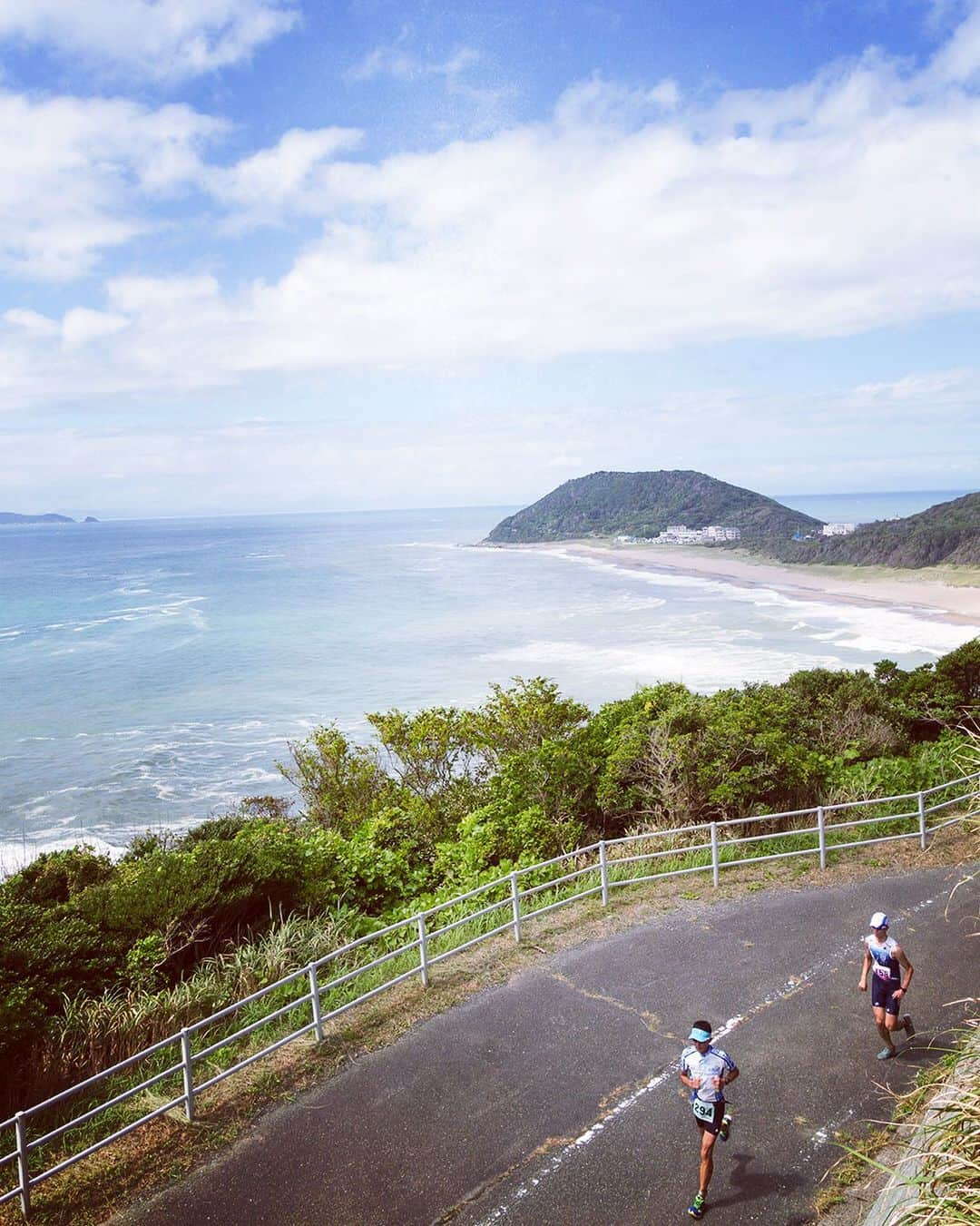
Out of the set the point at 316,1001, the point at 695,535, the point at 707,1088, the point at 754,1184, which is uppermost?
the point at 695,535

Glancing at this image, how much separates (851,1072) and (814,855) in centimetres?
533

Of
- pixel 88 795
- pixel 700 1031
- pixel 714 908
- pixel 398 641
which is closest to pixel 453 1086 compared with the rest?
pixel 700 1031

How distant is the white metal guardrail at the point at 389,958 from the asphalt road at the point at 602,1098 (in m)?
0.70

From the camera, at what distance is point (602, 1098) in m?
6.92

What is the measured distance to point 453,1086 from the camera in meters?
7.19

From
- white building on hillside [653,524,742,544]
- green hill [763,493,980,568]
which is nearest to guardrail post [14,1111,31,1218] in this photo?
green hill [763,493,980,568]

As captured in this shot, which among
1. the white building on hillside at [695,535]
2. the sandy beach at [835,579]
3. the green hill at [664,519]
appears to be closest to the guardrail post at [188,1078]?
the sandy beach at [835,579]

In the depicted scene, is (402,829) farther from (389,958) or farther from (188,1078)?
(188,1078)

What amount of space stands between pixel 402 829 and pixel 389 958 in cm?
741

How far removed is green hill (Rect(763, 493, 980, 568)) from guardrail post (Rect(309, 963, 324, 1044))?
90955 millimetres

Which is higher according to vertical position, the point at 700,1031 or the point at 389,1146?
the point at 700,1031

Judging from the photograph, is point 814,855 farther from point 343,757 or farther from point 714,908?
point 343,757

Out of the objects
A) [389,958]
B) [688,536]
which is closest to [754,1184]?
[389,958]

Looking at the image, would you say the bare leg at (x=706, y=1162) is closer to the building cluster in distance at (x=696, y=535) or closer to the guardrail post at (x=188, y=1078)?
the guardrail post at (x=188, y=1078)
